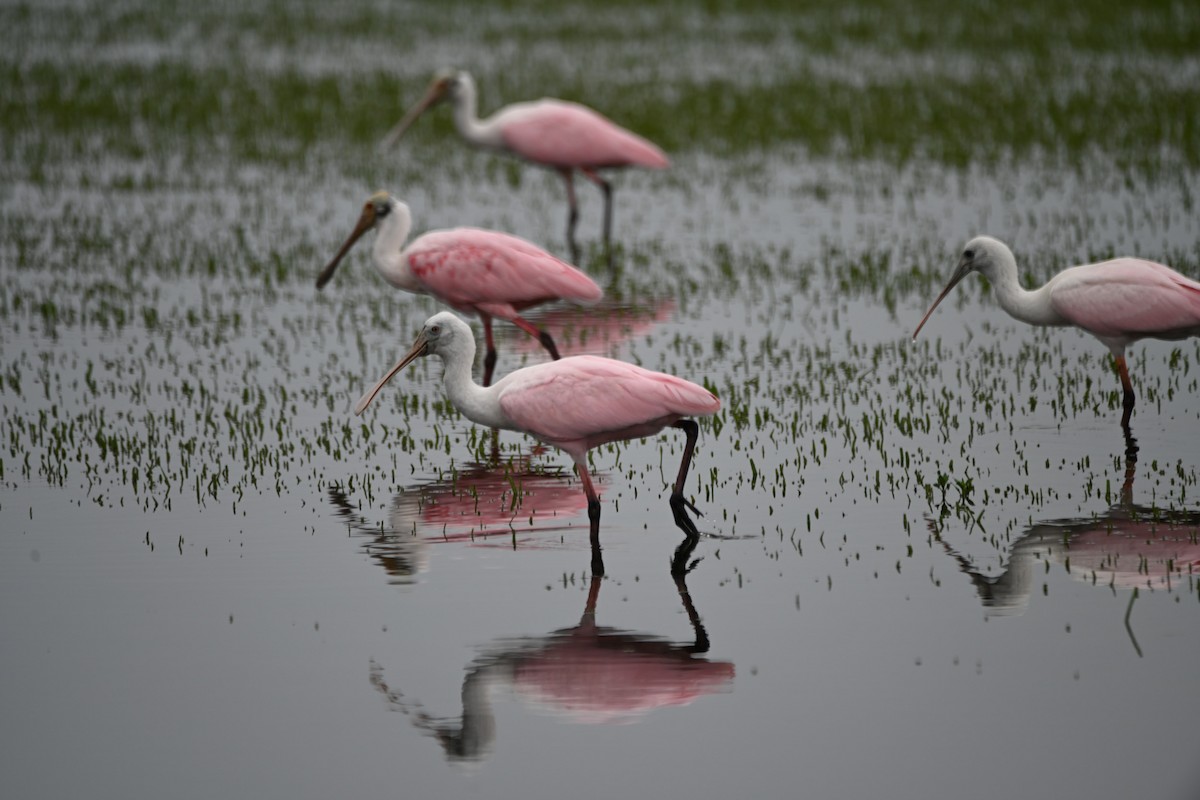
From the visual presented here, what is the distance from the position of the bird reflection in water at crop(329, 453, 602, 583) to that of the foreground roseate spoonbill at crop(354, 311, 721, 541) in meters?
0.56

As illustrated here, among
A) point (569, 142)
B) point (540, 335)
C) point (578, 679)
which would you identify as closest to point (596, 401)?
point (578, 679)

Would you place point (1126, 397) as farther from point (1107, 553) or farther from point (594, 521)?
point (594, 521)

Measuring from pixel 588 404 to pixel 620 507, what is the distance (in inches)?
43.3

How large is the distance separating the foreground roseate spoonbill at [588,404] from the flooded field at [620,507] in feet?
1.57

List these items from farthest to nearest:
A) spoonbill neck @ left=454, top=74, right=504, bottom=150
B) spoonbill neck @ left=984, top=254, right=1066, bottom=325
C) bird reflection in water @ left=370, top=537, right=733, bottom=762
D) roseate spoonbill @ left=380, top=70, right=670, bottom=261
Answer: spoonbill neck @ left=454, top=74, right=504, bottom=150 → roseate spoonbill @ left=380, top=70, right=670, bottom=261 → spoonbill neck @ left=984, top=254, right=1066, bottom=325 → bird reflection in water @ left=370, top=537, right=733, bottom=762

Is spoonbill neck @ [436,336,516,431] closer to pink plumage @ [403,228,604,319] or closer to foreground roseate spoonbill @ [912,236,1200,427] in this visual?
pink plumage @ [403,228,604,319]

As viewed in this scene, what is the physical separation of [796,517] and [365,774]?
3.29 meters

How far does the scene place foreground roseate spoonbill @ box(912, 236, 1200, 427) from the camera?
33.0 ft

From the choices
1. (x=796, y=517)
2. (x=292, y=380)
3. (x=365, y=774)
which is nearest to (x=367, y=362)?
(x=292, y=380)

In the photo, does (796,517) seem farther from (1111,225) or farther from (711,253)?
(1111,225)

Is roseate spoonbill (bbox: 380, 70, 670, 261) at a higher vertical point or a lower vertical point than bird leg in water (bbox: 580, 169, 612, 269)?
higher

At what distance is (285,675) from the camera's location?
6973 millimetres

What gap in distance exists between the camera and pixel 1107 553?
8.05 meters

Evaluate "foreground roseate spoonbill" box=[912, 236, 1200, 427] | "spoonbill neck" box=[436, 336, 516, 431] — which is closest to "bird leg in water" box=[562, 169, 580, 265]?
"foreground roseate spoonbill" box=[912, 236, 1200, 427]
